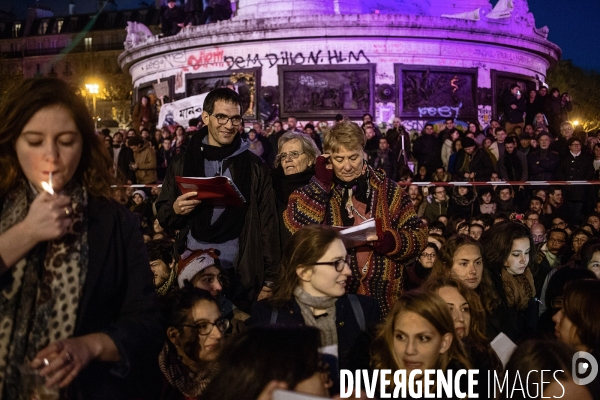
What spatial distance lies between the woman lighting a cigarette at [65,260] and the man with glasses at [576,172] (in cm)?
1271

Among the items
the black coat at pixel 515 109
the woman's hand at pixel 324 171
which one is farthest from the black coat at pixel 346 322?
the black coat at pixel 515 109

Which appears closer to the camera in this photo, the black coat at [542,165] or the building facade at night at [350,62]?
the black coat at [542,165]

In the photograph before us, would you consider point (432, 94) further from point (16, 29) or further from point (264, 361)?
point (16, 29)

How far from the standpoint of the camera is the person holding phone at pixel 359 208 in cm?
518

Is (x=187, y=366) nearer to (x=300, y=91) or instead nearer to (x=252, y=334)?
(x=252, y=334)

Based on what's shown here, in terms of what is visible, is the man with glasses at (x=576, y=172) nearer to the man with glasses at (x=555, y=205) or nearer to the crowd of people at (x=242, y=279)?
the man with glasses at (x=555, y=205)

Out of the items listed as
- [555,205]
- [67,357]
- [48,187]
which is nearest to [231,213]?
[48,187]

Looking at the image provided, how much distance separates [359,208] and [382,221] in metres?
0.23

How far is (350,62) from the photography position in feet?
68.6

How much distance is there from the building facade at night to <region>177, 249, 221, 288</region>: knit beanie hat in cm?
1515

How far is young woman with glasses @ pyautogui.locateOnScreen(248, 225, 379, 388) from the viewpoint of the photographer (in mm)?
4363

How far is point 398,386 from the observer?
386 centimetres

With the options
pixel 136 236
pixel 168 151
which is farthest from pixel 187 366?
pixel 168 151

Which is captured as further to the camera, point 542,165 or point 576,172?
point 542,165
